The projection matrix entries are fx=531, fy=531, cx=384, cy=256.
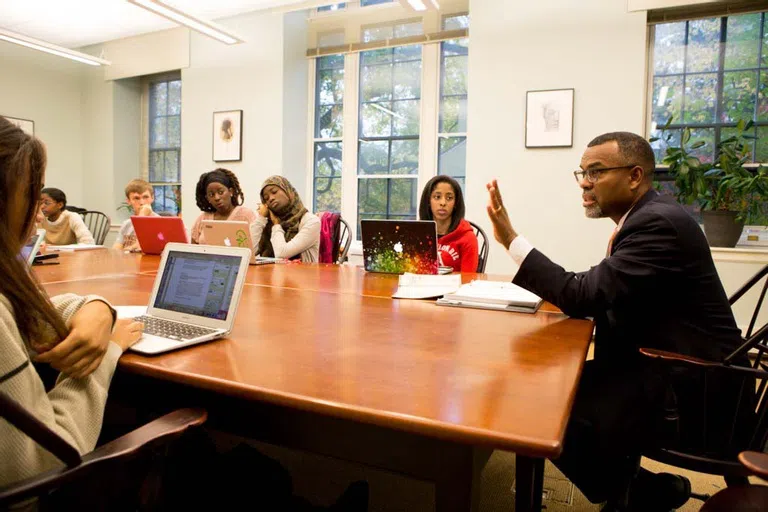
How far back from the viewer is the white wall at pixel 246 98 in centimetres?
461

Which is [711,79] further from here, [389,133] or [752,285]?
[752,285]

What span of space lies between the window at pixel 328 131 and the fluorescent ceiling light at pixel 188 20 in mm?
868

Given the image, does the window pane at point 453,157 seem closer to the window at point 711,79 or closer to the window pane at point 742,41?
the window at point 711,79

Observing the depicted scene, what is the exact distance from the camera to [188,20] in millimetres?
3914

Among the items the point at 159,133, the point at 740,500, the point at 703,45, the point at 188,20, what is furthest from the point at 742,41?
the point at 159,133

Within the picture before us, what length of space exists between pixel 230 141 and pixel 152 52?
1347mm

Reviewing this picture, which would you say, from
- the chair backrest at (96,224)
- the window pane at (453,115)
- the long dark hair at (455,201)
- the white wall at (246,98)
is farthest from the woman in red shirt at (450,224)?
the chair backrest at (96,224)

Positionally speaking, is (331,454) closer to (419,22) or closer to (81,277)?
(81,277)

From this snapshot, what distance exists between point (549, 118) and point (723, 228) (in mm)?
1275

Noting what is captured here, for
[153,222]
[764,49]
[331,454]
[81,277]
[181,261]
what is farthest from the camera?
[764,49]

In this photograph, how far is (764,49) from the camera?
3.37 metres

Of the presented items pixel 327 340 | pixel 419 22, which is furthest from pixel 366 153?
pixel 327 340

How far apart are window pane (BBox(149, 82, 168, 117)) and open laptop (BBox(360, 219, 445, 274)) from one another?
170 inches

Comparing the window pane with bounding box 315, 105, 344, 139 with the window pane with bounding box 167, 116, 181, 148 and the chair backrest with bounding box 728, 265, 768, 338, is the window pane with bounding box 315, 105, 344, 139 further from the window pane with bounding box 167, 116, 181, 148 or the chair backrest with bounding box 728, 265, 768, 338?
the chair backrest with bounding box 728, 265, 768, 338
